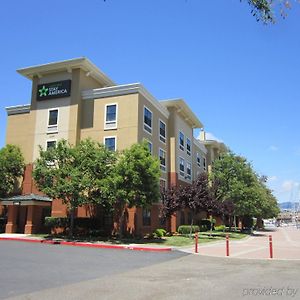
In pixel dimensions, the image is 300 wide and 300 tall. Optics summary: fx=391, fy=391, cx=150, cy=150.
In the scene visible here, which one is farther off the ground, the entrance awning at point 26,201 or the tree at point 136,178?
the tree at point 136,178

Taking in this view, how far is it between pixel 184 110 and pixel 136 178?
65.2 feet

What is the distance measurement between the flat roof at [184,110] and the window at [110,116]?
28.0 feet

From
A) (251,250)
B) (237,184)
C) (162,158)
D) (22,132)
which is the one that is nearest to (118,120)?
(162,158)

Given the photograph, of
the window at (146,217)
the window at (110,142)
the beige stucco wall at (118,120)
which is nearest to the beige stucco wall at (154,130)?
the beige stucco wall at (118,120)

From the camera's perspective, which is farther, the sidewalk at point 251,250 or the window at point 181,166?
the window at point 181,166

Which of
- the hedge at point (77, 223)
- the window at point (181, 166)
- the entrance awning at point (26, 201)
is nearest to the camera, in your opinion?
the hedge at point (77, 223)

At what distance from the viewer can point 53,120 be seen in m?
35.0

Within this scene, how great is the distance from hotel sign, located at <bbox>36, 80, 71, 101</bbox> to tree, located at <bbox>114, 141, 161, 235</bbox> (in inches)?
450

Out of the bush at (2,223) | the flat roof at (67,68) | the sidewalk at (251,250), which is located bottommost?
the sidewalk at (251,250)

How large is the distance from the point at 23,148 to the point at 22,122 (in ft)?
10.2

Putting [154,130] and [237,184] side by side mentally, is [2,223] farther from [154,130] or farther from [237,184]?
[237,184]

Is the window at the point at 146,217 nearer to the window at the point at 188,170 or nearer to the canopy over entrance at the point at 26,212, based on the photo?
the canopy over entrance at the point at 26,212

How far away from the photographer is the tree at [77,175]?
25.8 m

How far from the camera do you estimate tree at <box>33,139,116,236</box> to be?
2583 centimetres
